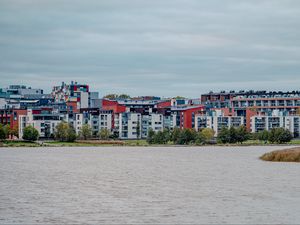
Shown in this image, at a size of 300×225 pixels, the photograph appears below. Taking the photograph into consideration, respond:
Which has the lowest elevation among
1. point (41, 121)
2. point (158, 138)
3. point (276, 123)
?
point (158, 138)

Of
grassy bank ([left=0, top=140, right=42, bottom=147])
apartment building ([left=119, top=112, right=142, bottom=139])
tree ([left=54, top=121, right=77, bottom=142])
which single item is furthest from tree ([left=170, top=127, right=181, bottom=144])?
apartment building ([left=119, top=112, right=142, bottom=139])

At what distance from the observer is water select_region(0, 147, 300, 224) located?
27873 mm

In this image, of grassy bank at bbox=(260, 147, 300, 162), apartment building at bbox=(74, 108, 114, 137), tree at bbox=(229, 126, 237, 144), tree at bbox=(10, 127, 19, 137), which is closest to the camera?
grassy bank at bbox=(260, 147, 300, 162)

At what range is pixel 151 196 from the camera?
113 feet

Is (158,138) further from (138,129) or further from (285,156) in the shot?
(285,156)

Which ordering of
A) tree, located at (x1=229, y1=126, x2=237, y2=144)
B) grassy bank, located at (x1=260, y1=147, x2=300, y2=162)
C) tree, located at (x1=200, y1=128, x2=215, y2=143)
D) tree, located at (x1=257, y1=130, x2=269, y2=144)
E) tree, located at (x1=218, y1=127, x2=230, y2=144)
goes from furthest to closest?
tree, located at (x1=200, y1=128, x2=215, y2=143), tree, located at (x1=257, y1=130, x2=269, y2=144), tree, located at (x1=218, y1=127, x2=230, y2=144), tree, located at (x1=229, y1=126, x2=237, y2=144), grassy bank, located at (x1=260, y1=147, x2=300, y2=162)

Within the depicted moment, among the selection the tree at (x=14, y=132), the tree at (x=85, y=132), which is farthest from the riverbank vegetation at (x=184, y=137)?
the tree at (x=14, y=132)

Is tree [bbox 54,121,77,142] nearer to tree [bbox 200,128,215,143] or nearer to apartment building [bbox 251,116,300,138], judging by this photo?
tree [bbox 200,128,215,143]

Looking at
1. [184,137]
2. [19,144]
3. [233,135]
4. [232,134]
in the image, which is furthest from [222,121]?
[19,144]

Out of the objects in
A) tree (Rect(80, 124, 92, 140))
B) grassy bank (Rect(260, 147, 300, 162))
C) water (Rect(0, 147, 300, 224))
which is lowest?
water (Rect(0, 147, 300, 224))

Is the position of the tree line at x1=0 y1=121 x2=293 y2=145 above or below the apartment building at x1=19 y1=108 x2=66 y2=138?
below

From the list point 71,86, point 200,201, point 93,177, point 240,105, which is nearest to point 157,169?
point 93,177

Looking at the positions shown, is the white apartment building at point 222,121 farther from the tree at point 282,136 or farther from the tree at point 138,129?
the tree at point 282,136

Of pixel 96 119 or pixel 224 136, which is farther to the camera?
pixel 96 119
